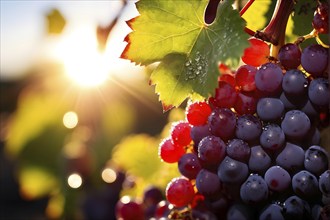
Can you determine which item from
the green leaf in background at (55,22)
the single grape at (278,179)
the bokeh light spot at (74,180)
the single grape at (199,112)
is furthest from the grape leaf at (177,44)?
the bokeh light spot at (74,180)

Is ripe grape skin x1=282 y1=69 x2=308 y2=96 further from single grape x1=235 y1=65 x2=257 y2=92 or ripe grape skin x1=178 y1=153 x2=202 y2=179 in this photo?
ripe grape skin x1=178 y1=153 x2=202 y2=179

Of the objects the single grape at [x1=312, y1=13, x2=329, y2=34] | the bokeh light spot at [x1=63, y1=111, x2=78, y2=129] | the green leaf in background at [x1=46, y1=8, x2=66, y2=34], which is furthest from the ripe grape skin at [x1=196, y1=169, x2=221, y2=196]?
the bokeh light spot at [x1=63, y1=111, x2=78, y2=129]

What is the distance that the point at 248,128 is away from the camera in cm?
74

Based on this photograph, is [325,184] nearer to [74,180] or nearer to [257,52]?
[257,52]

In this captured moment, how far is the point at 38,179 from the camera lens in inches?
71.4

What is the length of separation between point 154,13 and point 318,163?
27 centimetres

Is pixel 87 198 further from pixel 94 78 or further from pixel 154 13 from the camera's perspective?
pixel 154 13

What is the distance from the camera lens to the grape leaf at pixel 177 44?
0.75 meters

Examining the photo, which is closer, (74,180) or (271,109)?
(271,109)

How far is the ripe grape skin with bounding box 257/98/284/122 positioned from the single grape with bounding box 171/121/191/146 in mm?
115

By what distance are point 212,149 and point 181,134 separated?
0.08m

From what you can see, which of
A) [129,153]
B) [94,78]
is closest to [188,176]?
[129,153]

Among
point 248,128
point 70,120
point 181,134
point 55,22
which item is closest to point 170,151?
point 181,134

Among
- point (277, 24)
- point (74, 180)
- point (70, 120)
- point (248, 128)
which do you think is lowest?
point (74, 180)
